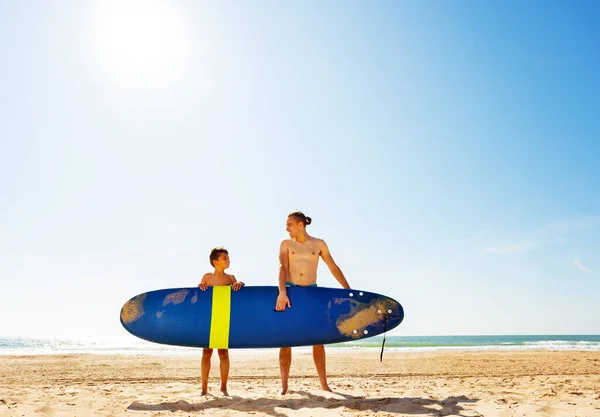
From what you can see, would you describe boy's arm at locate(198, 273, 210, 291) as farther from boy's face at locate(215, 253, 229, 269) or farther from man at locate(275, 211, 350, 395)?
man at locate(275, 211, 350, 395)

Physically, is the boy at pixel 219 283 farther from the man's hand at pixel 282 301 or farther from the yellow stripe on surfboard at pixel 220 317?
the man's hand at pixel 282 301

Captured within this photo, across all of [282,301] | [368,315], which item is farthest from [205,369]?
[368,315]

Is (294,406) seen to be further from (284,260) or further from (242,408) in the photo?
(284,260)

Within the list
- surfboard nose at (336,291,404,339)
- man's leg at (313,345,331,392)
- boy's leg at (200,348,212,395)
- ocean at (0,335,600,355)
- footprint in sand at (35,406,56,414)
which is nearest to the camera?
footprint in sand at (35,406,56,414)

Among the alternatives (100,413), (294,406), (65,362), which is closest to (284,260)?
(294,406)

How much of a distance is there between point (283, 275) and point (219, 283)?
0.85m

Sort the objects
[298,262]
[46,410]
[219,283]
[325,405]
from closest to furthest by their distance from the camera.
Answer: [46,410] < [325,405] < [298,262] < [219,283]

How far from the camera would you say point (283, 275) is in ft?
17.3

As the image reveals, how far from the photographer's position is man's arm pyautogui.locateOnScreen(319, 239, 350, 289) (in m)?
5.39

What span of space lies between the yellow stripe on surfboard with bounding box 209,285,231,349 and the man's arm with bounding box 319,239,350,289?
4.01 feet

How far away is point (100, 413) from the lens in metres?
4.07

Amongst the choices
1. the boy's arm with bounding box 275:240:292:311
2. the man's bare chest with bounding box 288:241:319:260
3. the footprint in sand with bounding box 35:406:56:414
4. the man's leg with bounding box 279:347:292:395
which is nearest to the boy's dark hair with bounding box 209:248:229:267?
the boy's arm with bounding box 275:240:292:311

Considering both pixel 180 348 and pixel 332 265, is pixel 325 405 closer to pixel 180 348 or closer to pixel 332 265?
pixel 332 265

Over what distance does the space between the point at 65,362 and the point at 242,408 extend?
963cm
